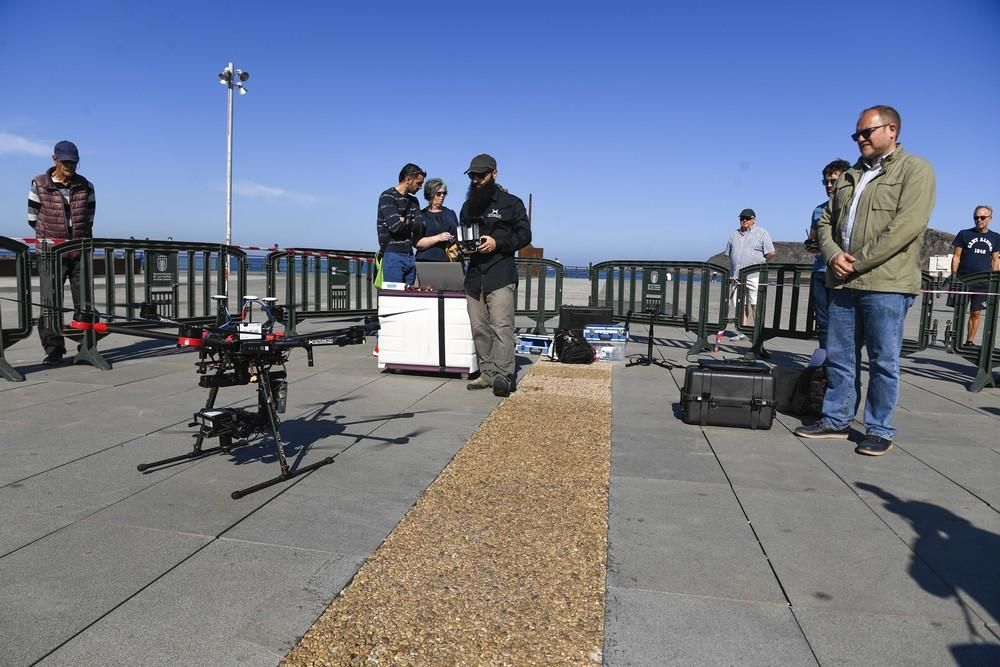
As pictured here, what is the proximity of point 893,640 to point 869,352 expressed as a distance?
3102 mm

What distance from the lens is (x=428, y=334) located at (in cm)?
705

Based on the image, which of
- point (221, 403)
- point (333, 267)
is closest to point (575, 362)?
point (221, 403)

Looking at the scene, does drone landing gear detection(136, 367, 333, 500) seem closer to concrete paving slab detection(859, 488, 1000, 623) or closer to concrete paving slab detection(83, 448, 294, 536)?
concrete paving slab detection(83, 448, 294, 536)

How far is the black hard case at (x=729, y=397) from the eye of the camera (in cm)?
524

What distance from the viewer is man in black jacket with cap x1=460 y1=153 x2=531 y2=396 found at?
611 cm

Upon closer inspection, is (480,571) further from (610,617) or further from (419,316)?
(419,316)

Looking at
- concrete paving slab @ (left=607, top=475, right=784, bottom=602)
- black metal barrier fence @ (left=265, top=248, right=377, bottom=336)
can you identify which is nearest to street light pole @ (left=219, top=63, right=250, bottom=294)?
black metal barrier fence @ (left=265, top=248, right=377, bottom=336)

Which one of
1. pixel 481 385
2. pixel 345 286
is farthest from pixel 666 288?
pixel 345 286

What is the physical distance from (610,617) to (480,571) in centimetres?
56

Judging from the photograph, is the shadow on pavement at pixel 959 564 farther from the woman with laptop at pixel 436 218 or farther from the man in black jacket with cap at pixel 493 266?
the woman with laptop at pixel 436 218

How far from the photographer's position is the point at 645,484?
3871mm

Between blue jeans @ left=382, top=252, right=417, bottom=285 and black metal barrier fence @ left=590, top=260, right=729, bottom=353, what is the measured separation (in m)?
3.17

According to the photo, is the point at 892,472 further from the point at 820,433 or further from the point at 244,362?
the point at 244,362

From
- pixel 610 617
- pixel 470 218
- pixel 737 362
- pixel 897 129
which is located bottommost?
pixel 610 617
